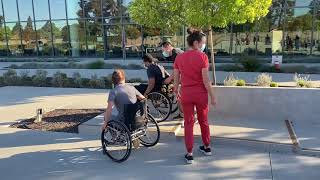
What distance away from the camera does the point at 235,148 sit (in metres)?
5.31

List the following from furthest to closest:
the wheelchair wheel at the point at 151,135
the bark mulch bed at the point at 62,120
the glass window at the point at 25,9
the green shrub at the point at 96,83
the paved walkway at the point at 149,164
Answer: the glass window at the point at 25,9 < the green shrub at the point at 96,83 < the bark mulch bed at the point at 62,120 < the wheelchair wheel at the point at 151,135 < the paved walkway at the point at 149,164

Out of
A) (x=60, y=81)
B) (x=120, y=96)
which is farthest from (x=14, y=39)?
(x=120, y=96)

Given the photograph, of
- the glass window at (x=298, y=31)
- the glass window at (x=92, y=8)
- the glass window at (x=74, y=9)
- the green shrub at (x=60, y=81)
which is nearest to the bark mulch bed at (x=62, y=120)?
the green shrub at (x=60, y=81)

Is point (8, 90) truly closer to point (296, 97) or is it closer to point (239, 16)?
point (239, 16)

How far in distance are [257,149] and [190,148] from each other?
111cm

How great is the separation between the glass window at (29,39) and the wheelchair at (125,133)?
21.3 metres

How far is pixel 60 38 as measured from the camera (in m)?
23.7

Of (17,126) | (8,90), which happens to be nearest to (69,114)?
(17,126)

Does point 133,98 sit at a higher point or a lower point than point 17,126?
higher

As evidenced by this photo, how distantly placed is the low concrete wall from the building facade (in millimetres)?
10917

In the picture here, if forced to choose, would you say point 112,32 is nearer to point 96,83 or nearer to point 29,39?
point 29,39

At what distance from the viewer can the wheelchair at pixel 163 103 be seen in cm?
646

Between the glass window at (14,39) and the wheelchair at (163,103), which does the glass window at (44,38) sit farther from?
the wheelchair at (163,103)

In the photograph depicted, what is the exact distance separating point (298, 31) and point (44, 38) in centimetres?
1633
